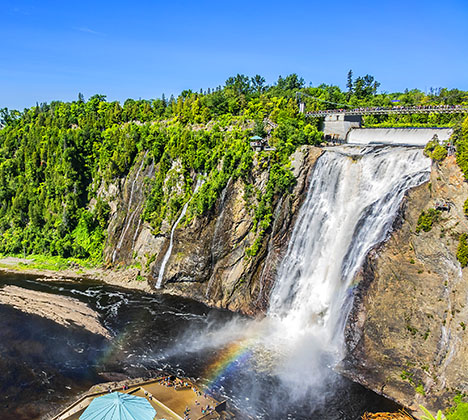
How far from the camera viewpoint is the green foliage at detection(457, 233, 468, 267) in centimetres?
4284

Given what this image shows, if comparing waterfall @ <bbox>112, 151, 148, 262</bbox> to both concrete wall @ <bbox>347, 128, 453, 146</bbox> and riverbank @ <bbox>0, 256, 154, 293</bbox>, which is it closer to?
riverbank @ <bbox>0, 256, 154, 293</bbox>

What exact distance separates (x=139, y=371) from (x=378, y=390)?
985 inches

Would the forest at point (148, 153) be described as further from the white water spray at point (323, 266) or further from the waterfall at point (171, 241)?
the white water spray at point (323, 266)

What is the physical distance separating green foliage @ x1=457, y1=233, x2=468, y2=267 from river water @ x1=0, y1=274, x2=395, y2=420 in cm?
1585

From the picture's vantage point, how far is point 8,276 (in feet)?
252

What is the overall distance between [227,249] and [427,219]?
3006cm

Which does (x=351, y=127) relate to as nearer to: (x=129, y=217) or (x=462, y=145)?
(x=462, y=145)

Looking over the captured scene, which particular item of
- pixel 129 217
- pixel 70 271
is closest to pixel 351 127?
pixel 129 217

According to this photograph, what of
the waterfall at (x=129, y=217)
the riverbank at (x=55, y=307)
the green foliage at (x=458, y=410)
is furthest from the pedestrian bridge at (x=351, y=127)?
the riverbank at (x=55, y=307)

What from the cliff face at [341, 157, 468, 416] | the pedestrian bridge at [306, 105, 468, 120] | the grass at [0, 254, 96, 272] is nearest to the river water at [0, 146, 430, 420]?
the cliff face at [341, 157, 468, 416]

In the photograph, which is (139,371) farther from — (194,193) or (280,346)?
(194,193)

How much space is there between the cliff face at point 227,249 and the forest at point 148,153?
1.50 m

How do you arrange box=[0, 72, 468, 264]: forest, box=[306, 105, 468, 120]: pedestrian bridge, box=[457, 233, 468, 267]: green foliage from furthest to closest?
box=[0, 72, 468, 264]: forest
box=[306, 105, 468, 120]: pedestrian bridge
box=[457, 233, 468, 267]: green foliage

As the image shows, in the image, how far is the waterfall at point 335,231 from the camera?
168ft
